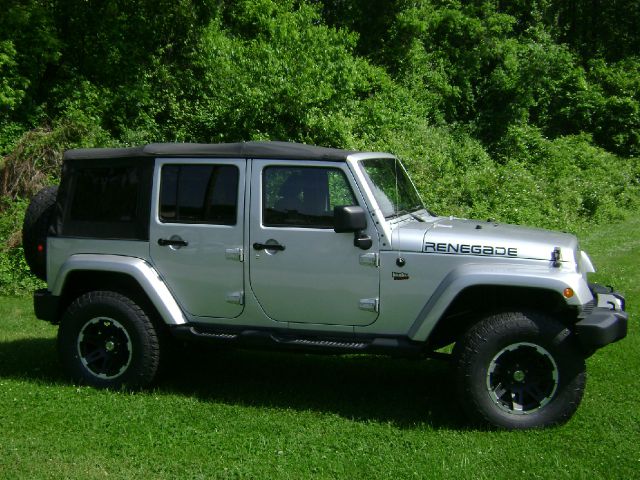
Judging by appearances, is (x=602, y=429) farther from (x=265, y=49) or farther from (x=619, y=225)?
(x=619, y=225)

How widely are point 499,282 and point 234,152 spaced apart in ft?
7.32

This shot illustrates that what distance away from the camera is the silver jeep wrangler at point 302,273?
5.53m

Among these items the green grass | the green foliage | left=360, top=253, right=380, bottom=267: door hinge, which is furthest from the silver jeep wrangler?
the green foliage

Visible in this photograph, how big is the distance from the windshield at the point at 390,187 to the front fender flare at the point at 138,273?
179cm

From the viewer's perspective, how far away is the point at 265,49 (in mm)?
15484

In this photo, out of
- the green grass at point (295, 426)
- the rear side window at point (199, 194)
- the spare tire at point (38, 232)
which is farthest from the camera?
the spare tire at point (38, 232)

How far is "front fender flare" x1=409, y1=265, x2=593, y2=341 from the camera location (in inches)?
212

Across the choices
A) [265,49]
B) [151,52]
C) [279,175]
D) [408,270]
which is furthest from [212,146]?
[151,52]

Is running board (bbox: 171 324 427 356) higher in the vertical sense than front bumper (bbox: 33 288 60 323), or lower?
lower

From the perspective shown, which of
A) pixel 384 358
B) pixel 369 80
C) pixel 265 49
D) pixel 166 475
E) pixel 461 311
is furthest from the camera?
pixel 369 80

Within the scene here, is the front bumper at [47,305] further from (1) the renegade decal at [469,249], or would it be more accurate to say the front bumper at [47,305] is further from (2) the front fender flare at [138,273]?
(1) the renegade decal at [469,249]

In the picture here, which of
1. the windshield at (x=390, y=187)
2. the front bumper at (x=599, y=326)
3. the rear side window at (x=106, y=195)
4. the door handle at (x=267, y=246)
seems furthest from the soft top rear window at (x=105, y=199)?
the front bumper at (x=599, y=326)

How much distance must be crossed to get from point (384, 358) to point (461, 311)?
6.43ft

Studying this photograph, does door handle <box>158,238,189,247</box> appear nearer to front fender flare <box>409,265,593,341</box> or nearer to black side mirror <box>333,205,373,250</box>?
black side mirror <box>333,205,373,250</box>
